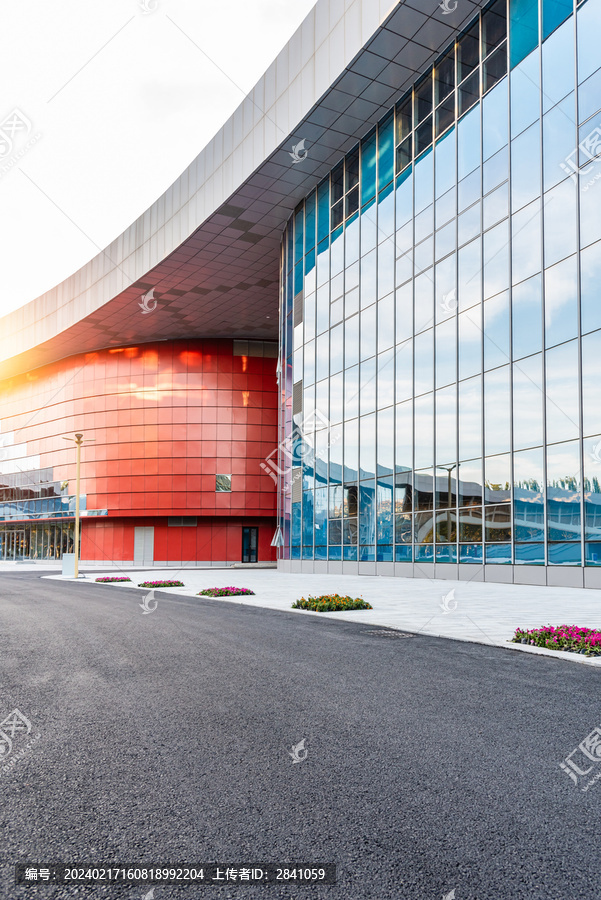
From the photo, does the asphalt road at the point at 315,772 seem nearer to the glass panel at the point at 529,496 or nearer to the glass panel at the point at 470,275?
the glass panel at the point at 529,496

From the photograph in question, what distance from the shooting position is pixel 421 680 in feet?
21.5

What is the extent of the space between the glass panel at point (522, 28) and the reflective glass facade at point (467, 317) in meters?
0.08

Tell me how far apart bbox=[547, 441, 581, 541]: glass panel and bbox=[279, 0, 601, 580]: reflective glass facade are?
0.18ft

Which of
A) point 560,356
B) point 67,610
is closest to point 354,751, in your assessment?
point 67,610

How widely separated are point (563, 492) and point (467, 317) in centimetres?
727

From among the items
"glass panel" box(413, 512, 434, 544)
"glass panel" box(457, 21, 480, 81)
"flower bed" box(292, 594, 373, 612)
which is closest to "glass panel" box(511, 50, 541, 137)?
"glass panel" box(457, 21, 480, 81)

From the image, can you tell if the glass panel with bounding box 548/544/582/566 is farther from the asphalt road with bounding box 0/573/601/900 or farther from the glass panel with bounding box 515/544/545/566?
the asphalt road with bounding box 0/573/601/900

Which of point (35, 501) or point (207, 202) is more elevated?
point (207, 202)

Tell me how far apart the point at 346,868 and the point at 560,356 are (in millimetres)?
17366

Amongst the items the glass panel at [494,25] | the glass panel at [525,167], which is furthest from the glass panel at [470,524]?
the glass panel at [494,25]

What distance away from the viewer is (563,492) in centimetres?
1788

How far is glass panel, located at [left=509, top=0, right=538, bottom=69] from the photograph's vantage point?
64.8ft

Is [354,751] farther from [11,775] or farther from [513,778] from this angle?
[11,775]

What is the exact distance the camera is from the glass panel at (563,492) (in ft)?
57.2
